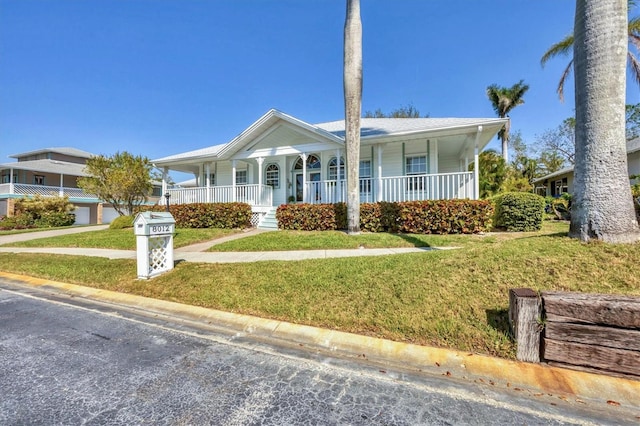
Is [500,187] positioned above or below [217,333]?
above

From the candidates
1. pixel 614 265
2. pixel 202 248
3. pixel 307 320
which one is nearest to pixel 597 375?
pixel 614 265

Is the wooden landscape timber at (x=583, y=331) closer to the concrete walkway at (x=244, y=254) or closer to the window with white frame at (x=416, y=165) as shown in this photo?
the concrete walkway at (x=244, y=254)

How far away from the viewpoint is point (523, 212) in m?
9.81

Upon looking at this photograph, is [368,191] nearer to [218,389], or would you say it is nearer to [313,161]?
[313,161]

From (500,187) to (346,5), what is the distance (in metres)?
13.7

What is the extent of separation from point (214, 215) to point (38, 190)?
78.8 ft

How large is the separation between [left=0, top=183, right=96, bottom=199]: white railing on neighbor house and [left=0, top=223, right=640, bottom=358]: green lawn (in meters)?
27.5

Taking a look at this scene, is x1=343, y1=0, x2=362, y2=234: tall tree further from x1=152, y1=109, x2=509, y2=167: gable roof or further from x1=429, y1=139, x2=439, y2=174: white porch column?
x1=429, y1=139, x2=439, y2=174: white porch column

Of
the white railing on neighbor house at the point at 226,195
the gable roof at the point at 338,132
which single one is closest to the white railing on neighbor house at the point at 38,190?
the white railing on neighbor house at the point at 226,195

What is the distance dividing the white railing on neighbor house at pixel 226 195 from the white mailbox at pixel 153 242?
26.4ft

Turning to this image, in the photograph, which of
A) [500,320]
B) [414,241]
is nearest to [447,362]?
[500,320]

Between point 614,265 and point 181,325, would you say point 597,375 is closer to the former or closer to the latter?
point 614,265

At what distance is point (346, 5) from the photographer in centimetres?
918

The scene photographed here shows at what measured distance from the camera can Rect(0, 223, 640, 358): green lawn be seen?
10.9ft
